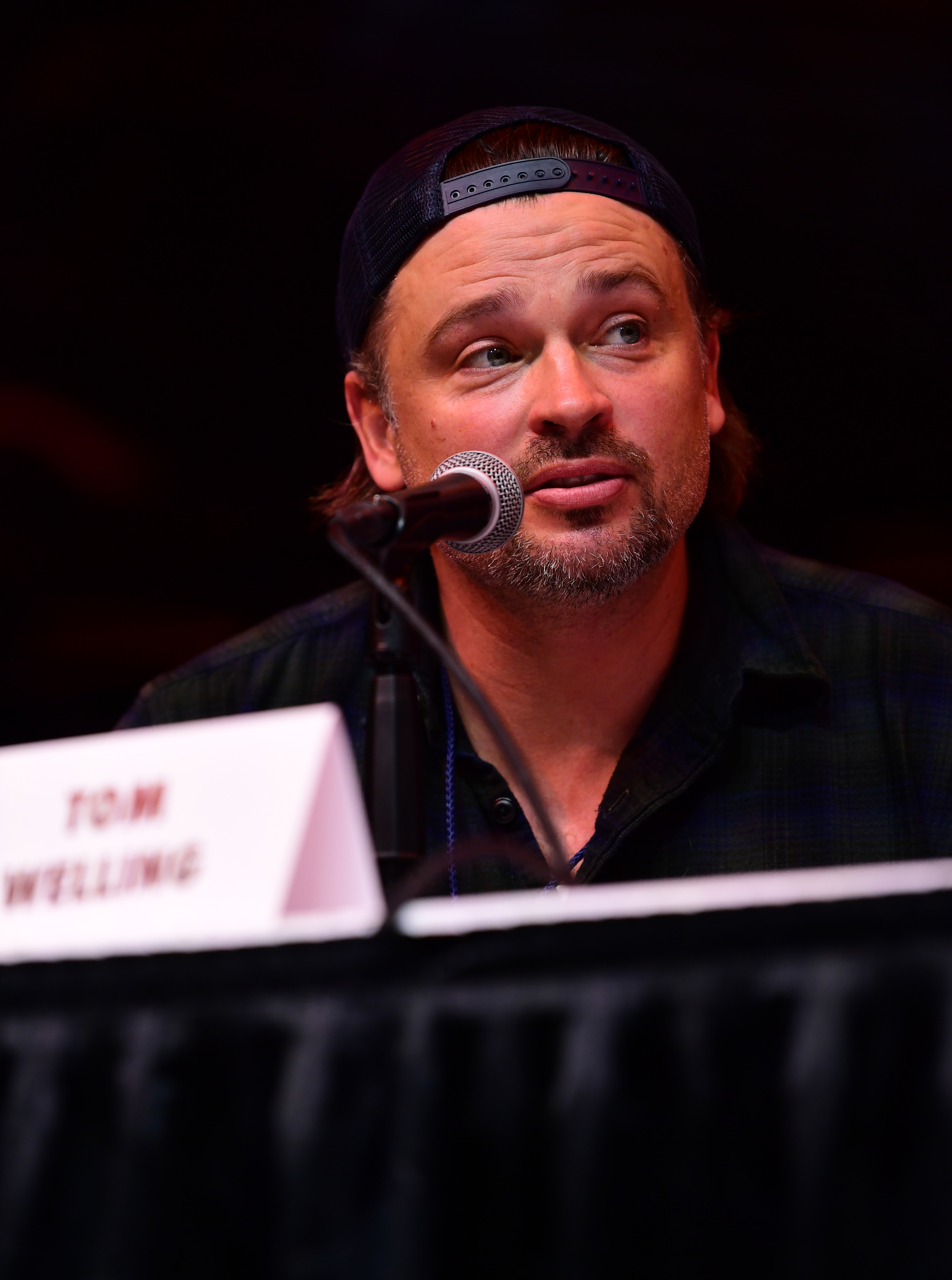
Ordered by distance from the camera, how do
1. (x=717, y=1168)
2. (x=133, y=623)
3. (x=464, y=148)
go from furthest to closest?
(x=133, y=623) < (x=464, y=148) < (x=717, y=1168)

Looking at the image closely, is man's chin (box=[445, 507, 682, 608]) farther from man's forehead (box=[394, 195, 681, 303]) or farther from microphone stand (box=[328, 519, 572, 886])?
microphone stand (box=[328, 519, 572, 886])

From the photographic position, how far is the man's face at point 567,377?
5.80 feet

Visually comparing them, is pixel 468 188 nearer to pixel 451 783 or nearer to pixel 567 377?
pixel 567 377

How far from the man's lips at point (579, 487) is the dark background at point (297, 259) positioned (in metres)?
1.19

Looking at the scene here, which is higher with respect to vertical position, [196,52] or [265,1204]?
[196,52]

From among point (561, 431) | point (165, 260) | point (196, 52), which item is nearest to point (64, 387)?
point (165, 260)

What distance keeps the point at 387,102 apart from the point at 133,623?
129 cm

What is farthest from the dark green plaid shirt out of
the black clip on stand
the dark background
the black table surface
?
the black table surface

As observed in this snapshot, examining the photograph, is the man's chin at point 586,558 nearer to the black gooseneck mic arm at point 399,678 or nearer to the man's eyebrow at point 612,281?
the man's eyebrow at point 612,281

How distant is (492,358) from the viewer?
186 cm

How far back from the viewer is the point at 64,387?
9.56 ft

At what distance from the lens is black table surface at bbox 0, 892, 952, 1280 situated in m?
0.62

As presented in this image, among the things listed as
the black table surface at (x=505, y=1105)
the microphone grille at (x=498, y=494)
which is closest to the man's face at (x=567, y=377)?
the microphone grille at (x=498, y=494)

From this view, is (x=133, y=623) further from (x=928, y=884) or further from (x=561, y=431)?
(x=928, y=884)
